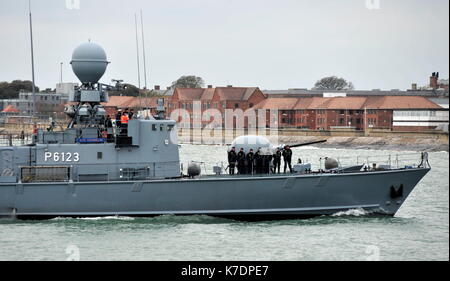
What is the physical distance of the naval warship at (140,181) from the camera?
28.3 m

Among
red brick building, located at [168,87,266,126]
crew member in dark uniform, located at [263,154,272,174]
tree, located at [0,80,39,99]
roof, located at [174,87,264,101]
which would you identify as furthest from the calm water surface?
tree, located at [0,80,39,99]

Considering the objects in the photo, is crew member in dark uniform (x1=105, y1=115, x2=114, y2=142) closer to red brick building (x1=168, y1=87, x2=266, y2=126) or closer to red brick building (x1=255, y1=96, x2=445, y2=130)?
red brick building (x1=255, y1=96, x2=445, y2=130)

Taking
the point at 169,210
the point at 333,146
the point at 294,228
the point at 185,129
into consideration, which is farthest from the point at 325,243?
the point at 185,129

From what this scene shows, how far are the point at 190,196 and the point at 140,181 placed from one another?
1.90 metres

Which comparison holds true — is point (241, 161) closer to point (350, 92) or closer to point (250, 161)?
point (250, 161)

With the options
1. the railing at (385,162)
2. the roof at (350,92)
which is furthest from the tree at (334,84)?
the railing at (385,162)

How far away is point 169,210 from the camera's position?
28.5 meters

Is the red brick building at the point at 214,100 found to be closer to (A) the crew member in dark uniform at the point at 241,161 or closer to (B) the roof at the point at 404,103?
(B) the roof at the point at 404,103

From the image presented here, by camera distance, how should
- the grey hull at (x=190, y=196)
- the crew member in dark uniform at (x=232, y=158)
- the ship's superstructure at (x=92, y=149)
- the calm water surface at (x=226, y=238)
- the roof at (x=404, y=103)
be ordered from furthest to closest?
the roof at (x=404, y=103), the crew member in dark uniform at (x=232, y=158), the ship's superstructure at (x=92, y=149), the grey hull at (x=190, y=196), the calm water surface at (x=226, y=238)

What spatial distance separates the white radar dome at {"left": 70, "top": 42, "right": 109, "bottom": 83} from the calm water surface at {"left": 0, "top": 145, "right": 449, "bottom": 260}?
5.57 m

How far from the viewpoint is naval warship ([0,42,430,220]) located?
92.8ft

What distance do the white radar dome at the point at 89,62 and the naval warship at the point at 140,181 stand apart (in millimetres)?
38

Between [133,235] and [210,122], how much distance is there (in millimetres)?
81273

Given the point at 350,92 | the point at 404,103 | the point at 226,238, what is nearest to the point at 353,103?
the point at 404,103
